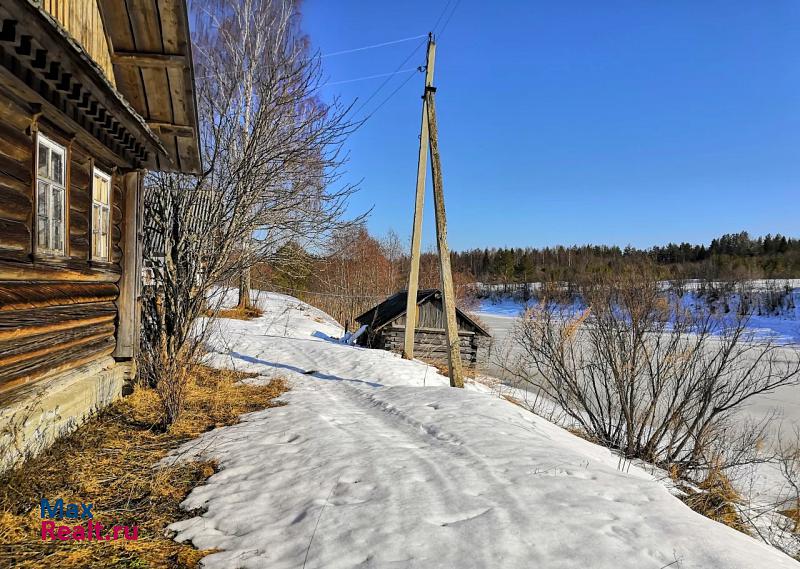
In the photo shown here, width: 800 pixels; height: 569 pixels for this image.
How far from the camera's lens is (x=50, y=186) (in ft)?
14.3

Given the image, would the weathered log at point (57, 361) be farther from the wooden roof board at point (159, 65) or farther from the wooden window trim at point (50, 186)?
the wooden roof board at point (159, 65)

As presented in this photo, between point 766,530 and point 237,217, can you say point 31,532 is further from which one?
point 766,530

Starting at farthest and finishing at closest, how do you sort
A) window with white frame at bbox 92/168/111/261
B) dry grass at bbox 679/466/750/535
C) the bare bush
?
the bare bush < dry grass at bbox 679/466/750/535 < window with white frame at bbox 92/168/111/261

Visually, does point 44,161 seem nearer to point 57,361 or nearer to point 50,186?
point 50,186

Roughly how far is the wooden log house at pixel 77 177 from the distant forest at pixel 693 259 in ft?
116

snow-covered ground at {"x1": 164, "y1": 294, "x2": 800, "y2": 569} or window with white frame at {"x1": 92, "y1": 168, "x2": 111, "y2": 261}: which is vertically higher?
window with white frame at {"x1": 92, "y1": 168, "x2": 111, "y2": 261}

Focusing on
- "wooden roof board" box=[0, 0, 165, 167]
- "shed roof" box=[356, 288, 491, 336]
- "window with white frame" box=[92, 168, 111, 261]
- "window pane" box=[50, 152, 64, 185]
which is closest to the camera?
"wooden roof board" box=[0, 0, 165, 167]

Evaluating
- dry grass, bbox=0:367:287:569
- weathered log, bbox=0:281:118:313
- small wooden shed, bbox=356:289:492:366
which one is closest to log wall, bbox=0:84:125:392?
weathered log, bbox=0:281:118:313

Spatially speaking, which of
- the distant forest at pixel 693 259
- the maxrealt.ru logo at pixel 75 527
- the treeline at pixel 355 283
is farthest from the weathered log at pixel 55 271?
the distant forest at pixel 693 259

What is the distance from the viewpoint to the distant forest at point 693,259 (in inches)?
2135

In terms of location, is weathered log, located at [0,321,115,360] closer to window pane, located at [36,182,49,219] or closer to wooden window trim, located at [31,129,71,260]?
wooden window trim, located at [31,129,71,260]

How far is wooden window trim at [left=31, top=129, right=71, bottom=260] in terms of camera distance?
13.0 ft

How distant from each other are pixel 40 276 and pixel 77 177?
4.36 feet

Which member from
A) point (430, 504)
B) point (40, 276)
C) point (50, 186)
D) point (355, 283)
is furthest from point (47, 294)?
point (355, 283)
